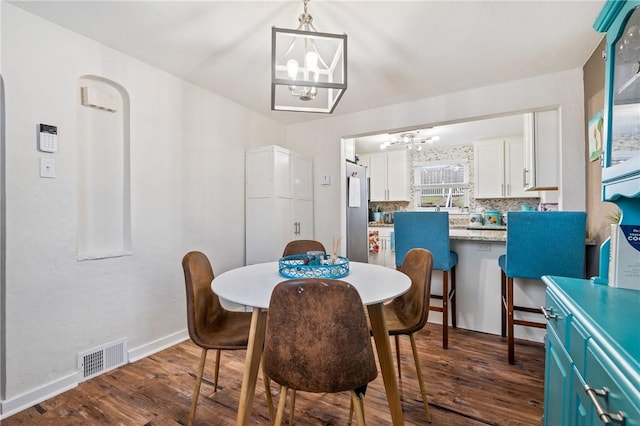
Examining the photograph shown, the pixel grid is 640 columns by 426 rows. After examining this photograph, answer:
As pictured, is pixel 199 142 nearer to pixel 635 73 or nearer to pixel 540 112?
pixel 635 73

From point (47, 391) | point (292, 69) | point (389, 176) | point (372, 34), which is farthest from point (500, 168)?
point (47, 391)

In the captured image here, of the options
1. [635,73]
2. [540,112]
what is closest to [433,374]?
[635,73]

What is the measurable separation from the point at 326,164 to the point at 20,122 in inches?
106

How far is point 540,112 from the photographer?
2680mm

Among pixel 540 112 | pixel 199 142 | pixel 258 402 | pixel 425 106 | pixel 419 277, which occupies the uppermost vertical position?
pixel 425 106

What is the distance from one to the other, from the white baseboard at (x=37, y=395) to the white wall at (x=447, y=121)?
256 cm

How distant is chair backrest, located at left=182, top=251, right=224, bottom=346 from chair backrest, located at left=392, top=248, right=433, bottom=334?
109 centimetres

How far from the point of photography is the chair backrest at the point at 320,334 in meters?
1.03

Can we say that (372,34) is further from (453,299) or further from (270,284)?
(453,299)

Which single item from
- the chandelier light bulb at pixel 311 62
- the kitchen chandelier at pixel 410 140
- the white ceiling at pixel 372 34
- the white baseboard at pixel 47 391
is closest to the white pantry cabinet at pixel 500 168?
the kitchen chandelier at pixel 410 140

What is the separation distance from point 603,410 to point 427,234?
6.36ft

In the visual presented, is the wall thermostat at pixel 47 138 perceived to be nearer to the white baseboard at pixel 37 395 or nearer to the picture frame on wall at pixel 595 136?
the white baseboard at pixel 37 395

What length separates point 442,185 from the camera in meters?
5.54

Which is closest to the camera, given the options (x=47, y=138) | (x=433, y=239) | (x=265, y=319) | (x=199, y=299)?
(x=265, y=319)
